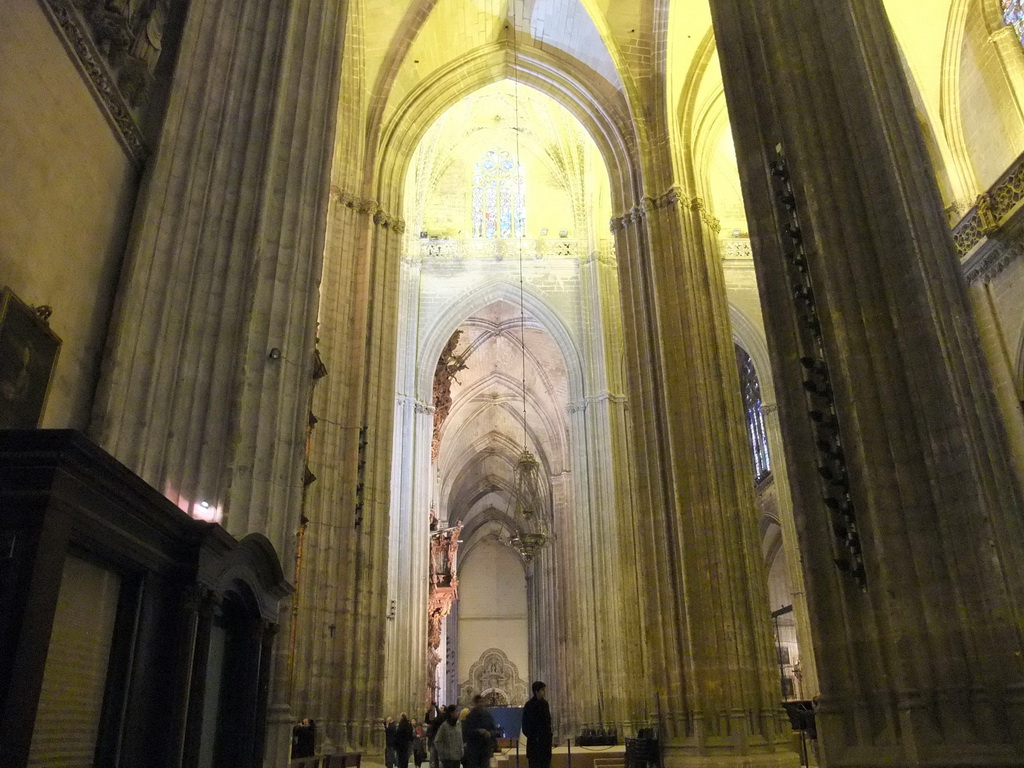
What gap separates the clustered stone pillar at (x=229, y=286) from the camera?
539 cm

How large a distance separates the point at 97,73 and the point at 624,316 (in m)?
8.43

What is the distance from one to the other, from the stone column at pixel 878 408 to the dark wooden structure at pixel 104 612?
12.3 ft

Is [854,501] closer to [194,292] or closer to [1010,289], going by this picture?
[194,292]

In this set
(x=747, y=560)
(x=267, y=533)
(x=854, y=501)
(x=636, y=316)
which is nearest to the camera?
(x=854, y=501)

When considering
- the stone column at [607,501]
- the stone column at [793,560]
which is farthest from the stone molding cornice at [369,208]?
the stone column at [793,560]

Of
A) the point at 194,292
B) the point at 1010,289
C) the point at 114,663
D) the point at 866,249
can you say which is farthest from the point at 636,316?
the point at 114,663

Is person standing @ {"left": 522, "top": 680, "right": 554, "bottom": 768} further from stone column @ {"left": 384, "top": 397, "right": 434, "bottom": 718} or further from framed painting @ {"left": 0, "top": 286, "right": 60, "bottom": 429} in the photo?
stone column @ {"left": 384, "top": 397, "right": 434, "bottom": 718}

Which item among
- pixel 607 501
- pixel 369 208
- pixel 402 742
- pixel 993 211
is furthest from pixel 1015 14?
pixel 402 742

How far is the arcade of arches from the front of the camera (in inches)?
189

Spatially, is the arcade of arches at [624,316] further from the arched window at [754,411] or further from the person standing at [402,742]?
the person standing at [402,742]

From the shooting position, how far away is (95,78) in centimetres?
532

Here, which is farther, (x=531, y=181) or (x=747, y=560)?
(x=531, y=181)

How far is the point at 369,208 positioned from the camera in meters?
12.0

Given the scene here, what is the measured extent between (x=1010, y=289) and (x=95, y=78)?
1076 centimetres
